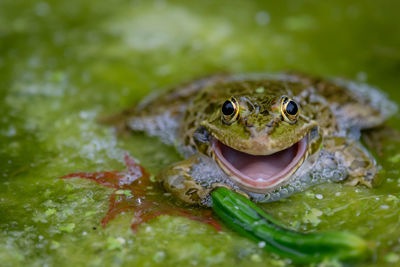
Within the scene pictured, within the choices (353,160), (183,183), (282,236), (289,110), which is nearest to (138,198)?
(183,183)

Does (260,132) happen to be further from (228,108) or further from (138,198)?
(138,198)

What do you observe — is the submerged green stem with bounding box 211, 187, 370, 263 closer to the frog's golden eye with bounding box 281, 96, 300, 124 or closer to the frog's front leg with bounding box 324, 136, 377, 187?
the frog's golden eye with bounding box 281, 96, 300, 124

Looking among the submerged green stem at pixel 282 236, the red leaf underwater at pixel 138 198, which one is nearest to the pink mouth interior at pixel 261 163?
the submerged green stem at pixel 282 236

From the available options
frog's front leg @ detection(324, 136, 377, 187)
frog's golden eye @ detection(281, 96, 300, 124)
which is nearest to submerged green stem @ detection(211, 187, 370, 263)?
frog's golden eye @ detection(281, 96, 300, 124)

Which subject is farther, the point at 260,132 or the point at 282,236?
the point at 260,132

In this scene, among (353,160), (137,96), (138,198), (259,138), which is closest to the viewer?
(259,138)

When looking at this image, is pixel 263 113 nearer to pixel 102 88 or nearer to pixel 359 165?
pixel 359 165

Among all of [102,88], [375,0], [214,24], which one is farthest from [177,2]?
[375,0]

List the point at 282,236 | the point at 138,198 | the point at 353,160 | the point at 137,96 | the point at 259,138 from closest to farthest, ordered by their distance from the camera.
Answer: the point at 282,236
the point at 259,138
the point at 138,198
the point at 353,160
the point at 137,96
